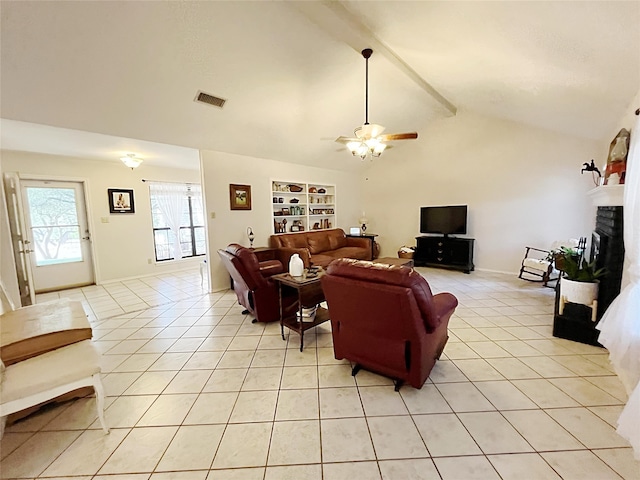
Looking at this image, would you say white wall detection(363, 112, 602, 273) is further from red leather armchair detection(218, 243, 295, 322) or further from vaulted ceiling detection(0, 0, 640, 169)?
red leather armchair detection(218, 243, 295, 322)

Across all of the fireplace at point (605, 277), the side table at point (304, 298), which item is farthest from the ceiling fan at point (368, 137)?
the fireplace at point (605, 277)

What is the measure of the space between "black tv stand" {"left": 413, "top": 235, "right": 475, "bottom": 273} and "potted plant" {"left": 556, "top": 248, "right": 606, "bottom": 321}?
2.73 metres

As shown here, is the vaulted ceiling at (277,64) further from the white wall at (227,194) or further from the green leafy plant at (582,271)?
the green leafy plant at (582,271)

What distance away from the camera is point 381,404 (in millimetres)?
1921

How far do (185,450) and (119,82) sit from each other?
3.40 metres

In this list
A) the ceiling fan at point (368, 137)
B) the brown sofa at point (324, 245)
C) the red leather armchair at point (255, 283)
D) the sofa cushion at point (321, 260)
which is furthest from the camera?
the brown sofa at point (324, 245)

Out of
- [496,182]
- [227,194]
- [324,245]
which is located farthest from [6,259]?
[496,182]

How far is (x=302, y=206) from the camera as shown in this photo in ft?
20.4

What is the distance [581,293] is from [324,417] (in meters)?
2.74

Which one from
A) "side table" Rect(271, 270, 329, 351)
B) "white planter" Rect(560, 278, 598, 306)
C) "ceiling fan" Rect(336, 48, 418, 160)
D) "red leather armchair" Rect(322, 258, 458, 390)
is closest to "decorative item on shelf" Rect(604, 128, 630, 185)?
"white planter" Rect(560, 278, 598, 306)

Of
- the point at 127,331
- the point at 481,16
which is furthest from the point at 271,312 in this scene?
the point at 481,16

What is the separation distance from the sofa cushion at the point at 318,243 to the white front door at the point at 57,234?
14.1ft

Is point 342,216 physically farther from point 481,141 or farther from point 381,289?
point 381,289

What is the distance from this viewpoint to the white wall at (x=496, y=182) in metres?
4.73
